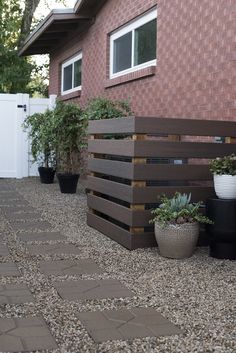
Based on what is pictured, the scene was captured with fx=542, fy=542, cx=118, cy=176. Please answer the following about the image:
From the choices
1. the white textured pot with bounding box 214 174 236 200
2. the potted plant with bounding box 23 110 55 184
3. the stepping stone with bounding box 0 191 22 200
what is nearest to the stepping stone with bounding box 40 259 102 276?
the white textured pot with bounding box 214 174 236 200

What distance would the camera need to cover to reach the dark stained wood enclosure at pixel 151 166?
18.7 ft

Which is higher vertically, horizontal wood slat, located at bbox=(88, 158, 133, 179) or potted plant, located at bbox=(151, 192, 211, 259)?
horizontal wood slat, located at bbox=(88, 158, 133, 179)

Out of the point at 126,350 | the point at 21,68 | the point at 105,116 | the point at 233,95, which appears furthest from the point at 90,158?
the point at 21,68

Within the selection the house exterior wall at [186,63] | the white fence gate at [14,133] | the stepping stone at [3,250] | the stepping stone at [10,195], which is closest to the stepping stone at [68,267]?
the stepping stone at [3,250]

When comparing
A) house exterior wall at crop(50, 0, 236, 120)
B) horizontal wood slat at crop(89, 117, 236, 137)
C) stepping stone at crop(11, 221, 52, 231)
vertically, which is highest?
house exterior wall at crop(50, 0, 236, 120)

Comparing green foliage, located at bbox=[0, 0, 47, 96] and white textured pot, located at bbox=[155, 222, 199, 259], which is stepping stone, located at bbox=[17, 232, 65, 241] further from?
green foliage, located at bbox=[0, 0, 47, 96]

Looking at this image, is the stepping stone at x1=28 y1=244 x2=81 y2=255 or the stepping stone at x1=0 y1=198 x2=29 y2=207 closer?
the stepping stone at x1=28 y1=244 x2=81 y2=255

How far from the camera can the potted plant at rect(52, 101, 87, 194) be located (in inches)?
399

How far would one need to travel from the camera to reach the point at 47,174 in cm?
1223

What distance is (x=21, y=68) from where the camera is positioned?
Answer: 19.3 meters

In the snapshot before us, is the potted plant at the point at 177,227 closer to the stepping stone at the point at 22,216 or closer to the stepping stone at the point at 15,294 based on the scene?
the stepping stone at the point at 15,294

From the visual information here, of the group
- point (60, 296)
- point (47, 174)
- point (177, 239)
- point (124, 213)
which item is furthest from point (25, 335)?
point (47, 174)

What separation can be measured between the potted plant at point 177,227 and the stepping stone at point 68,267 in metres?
0.75

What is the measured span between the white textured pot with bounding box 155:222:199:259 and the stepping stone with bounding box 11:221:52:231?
2.09 metres
